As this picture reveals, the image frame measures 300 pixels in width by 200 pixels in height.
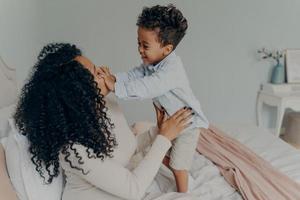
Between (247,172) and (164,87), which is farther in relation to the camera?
(247,172)

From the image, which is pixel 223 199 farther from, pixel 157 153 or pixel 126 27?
pixel 126 27

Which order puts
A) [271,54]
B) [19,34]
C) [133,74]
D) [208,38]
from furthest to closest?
1. [271,54]
2. [208,38]
3. [19,34]
4. [133,74]

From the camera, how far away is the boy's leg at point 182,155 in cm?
137

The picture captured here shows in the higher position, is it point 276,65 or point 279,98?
point 276,65

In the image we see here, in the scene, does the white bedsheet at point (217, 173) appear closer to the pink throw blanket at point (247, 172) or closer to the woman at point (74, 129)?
the pink throw blanket at point (247, 172)

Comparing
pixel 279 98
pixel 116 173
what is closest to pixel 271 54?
pixel 279 98

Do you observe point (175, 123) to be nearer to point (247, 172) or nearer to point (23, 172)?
point (247, 172)

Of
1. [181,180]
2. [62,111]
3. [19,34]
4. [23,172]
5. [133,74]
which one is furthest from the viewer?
[19,34]

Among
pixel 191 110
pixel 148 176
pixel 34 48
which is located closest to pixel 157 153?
pixel 148 176

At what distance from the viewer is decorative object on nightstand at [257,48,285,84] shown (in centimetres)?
309

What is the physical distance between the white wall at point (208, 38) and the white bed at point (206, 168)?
995 millimetres

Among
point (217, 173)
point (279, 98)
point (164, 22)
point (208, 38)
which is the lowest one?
point (279, 98)

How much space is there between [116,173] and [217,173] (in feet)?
2.01

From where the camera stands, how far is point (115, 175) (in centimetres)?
103
